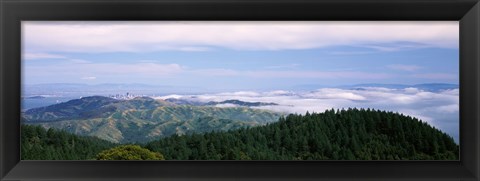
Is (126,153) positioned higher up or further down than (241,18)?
further down

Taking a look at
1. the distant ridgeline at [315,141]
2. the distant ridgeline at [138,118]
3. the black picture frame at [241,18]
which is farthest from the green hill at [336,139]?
the black picture frame at [241,18]

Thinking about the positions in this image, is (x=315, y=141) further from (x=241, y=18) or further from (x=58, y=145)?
(x=58, y=145)

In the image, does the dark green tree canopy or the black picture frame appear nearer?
the black picture frame

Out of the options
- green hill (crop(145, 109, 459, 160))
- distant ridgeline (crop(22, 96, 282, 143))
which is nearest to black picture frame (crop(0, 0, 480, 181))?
green hill (crop(145, 109, 459, 160))

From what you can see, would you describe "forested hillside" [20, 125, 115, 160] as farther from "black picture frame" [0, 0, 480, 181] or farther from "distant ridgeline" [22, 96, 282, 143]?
"black picture frame" [0, 0, 480, 181]

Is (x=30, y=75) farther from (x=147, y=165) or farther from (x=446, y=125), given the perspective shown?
(x=446, y=125)

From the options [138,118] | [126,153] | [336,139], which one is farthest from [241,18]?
[138,118]

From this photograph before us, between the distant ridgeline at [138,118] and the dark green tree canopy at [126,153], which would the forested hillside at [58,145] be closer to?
the dark green tree canopy at [126,153]
